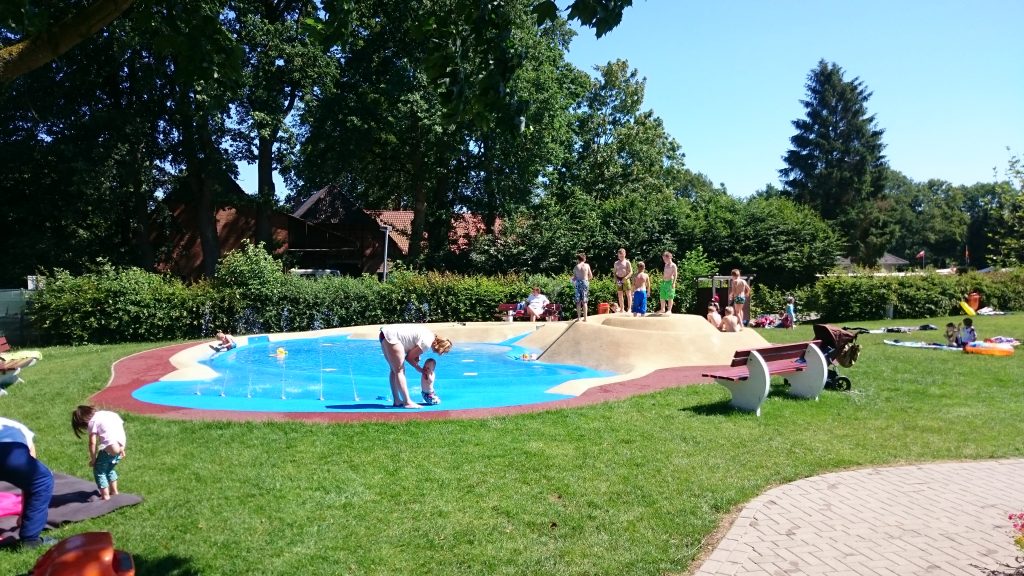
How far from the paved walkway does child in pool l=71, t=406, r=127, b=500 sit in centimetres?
535

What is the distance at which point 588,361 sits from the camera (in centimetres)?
1602

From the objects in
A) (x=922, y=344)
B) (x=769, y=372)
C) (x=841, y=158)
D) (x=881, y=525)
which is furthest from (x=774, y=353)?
(x=841, y=158)

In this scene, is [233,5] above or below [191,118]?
above

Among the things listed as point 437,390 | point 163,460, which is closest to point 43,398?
point 163,460

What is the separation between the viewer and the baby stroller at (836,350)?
36.6 ft

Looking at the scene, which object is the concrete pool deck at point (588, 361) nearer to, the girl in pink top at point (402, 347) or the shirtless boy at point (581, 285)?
the girl in pink top at point (402, 347)

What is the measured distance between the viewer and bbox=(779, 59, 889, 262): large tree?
57438 millimetres

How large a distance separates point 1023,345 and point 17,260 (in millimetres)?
38063

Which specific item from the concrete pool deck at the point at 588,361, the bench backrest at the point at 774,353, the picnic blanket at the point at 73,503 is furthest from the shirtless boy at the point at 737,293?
the picnic blanket at the point at 73,503

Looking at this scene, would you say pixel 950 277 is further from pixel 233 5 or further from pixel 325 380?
pixel 233 5

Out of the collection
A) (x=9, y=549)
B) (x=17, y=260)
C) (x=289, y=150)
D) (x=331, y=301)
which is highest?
(x=289, y=150)

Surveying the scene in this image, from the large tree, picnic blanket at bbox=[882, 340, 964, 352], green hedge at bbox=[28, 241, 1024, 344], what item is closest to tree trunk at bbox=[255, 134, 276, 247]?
green hedge at bbox=[28, 241, 1024, 344]

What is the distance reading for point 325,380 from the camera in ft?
49.5

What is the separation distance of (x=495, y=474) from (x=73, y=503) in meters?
3.86
